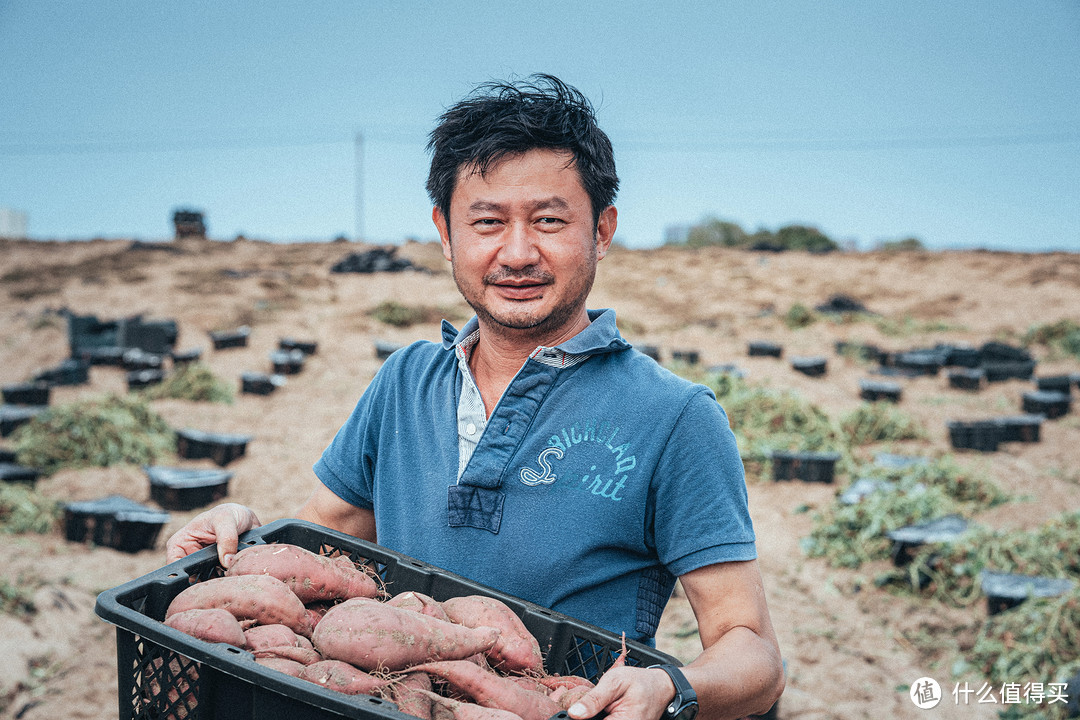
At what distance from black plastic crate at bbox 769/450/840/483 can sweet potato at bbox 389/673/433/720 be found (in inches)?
257

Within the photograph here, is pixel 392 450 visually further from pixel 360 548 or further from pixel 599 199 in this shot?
pixel 599 199

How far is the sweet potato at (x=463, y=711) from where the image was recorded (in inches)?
49.7

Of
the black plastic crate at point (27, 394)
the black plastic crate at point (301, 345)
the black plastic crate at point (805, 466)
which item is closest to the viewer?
the black plastic crate at point (805, 466)

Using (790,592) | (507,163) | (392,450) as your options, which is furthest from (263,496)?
(507,163)

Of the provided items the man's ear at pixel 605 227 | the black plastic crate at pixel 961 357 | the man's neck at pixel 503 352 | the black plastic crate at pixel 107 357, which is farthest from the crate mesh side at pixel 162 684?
the black plastic crate at pixel 961 357

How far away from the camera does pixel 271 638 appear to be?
1.41 meters

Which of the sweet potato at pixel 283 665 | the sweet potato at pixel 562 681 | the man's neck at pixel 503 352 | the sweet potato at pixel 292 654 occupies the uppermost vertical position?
the man's neck at pixel 503 352

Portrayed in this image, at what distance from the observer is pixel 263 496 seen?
6.85m

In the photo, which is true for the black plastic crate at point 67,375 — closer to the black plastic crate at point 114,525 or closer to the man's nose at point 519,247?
the black plastic crate at point 114,525

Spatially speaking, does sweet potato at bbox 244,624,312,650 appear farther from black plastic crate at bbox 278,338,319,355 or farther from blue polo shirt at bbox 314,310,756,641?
black plastic crate at bbox 278,338,319,355

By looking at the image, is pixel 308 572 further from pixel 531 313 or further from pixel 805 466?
pixel 805 466

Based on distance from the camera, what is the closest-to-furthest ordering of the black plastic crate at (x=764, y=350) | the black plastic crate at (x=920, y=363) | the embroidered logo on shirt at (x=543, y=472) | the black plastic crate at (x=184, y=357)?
the embroidered logo on shirt at (x=543, y=472) < the black plastic crate at (x=184, y=357) < the black plastic crate at (x=920, y=363) < the black plastic crate at (x=764, y=350)

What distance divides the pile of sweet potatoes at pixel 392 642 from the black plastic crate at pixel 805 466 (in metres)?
6.41

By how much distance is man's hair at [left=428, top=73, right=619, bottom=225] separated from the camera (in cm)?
162
